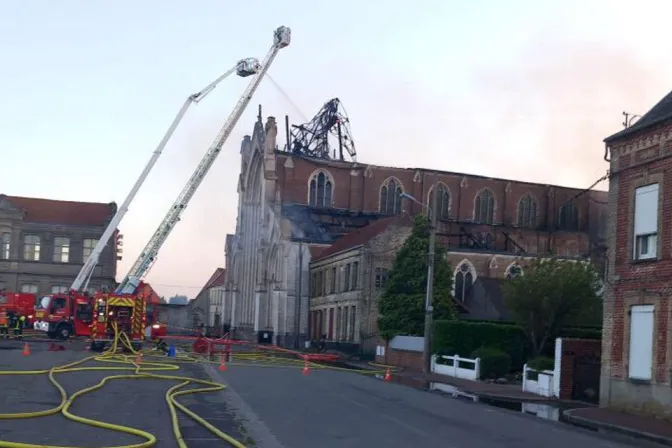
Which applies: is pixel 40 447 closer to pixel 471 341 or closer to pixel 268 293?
pixel 471 341

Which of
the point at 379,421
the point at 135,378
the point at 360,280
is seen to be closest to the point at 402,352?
the point at 360,280

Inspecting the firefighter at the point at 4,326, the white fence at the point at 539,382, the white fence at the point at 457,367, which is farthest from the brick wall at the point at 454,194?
the white fence at the point at 539,382

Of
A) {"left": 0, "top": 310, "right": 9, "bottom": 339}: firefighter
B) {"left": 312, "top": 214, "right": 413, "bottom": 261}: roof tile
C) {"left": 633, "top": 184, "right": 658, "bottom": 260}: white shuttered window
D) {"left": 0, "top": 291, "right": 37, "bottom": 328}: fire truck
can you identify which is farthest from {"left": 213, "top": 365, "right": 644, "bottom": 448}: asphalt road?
{"left": 0, "top": 291, "right": 37, "bottom": 328}: fire truck

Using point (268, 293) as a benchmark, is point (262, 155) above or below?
above

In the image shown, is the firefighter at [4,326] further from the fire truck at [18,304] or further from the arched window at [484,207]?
the arched window at [484,207]

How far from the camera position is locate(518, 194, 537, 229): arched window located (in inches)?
3226

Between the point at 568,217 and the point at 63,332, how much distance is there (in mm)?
49458

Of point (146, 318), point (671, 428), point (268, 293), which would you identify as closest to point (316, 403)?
point (671, 428)

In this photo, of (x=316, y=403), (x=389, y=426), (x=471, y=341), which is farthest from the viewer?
(x=471, y=341)

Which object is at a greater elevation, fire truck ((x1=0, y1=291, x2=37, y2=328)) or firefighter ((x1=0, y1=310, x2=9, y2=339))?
fire truck ((x1=0, y1=291, x2=37, y2=328))

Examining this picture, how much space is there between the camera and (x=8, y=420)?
15.4 metres

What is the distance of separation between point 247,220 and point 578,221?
105 ft

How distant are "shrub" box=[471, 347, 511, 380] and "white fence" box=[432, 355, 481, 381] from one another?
0.26 metres

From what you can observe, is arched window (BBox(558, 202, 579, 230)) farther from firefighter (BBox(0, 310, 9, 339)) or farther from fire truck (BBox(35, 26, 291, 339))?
firefighter (BBox(0, 310, 9, 339))
